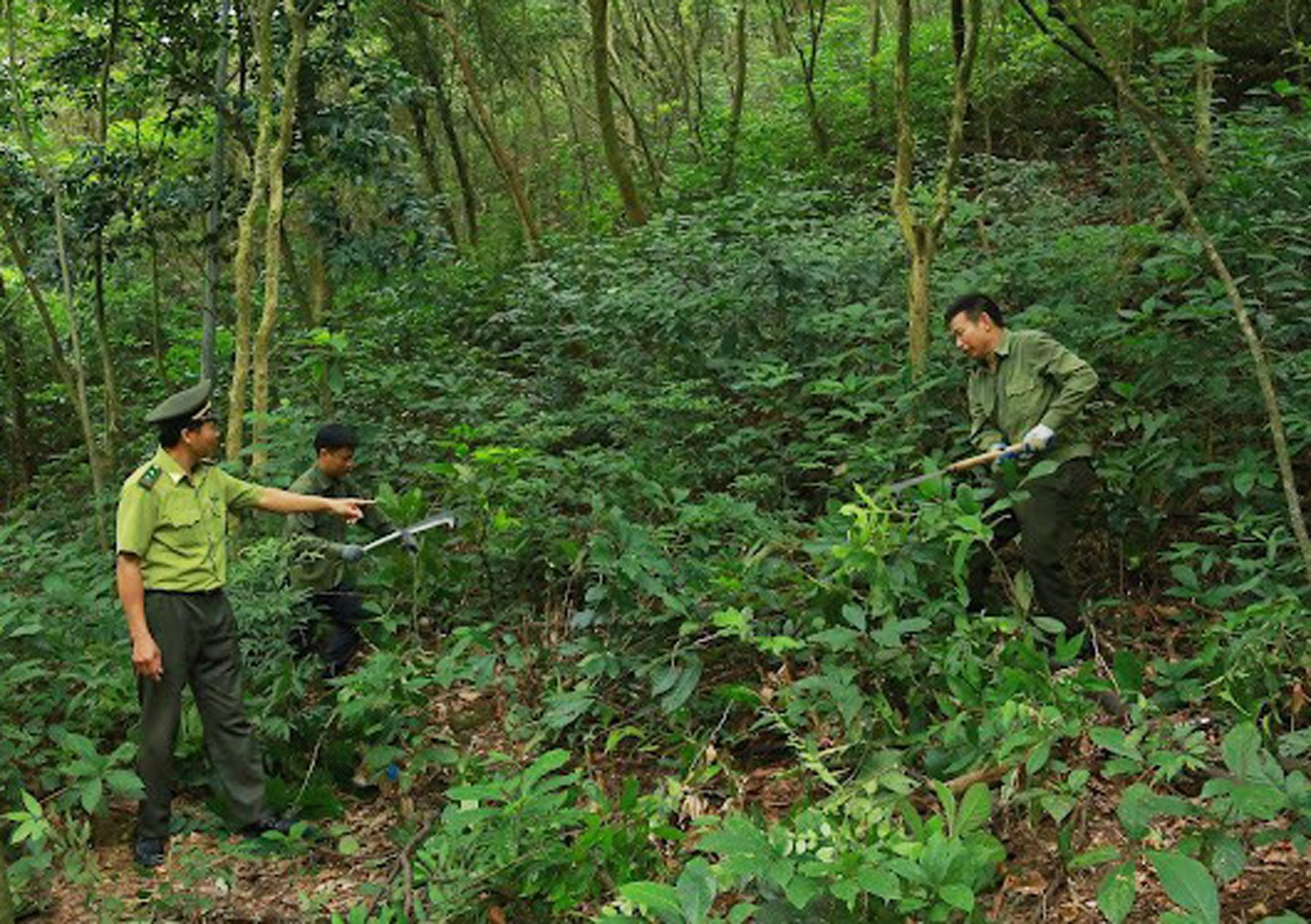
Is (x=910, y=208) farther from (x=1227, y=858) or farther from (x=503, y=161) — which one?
(x=503, y=161)

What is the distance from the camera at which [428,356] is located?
9.95 m

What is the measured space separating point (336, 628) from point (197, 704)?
3.46 ft

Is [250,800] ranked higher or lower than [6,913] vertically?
lower

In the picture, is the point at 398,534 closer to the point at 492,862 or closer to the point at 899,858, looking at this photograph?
the point at 492,862

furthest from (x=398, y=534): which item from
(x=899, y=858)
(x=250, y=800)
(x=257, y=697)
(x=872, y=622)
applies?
(x=899, y=858)

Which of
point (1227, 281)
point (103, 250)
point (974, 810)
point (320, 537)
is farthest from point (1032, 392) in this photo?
point (103, 250)

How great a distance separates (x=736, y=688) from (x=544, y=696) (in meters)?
1.00

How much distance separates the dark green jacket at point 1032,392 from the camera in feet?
16.9

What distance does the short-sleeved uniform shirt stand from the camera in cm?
466

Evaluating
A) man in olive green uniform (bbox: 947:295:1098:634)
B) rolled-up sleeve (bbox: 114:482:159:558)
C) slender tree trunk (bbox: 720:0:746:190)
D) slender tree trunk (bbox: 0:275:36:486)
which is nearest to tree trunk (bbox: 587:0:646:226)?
slender tree trunk (bbox: 720:0:746:190)

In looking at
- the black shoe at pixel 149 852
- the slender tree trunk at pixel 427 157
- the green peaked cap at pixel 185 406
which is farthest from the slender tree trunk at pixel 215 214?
the slender tree trunk at pixel 427 157

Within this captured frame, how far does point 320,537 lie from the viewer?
A: 5.92 metres

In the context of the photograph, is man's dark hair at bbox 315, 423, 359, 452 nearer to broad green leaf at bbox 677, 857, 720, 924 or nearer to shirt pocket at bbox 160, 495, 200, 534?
shirt pocket at bbox 160, 495, 200, 534

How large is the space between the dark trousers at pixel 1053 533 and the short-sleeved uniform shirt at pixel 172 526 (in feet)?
11.7
